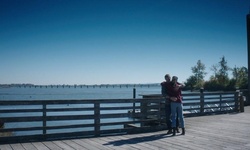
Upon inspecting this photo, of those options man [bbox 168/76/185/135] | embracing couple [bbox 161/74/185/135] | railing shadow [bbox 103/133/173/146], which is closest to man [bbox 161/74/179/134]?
embracing couple [bbox 161/74/185/135]

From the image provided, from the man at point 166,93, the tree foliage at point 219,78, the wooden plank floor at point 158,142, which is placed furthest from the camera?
the tree foliage at point 219,78

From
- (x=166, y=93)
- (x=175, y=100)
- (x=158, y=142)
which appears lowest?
(x=158, y=142)

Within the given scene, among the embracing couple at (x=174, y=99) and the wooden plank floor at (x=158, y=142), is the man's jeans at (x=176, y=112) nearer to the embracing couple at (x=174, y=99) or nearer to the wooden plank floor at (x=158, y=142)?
the embracing couple at (x=174, y=99)

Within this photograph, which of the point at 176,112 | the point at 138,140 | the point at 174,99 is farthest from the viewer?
the point at 176,112

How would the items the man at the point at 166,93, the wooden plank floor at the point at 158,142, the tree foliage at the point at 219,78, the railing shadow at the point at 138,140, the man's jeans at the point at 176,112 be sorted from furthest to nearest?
the tree foliage at the point at 219,78 < the man at the point at 166,93 < the man's jeans at the point at 176,112 < the railing shadow at the point at 138,140 < the wooden plank floor at the point at 158,142

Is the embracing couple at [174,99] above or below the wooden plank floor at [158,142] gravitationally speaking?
above

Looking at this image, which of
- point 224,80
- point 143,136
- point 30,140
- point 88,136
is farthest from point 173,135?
point 224,80

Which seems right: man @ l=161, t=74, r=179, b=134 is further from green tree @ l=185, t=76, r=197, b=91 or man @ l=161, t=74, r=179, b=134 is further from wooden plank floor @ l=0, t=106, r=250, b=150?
green tree @ l=185, t=76, r=197, b=91

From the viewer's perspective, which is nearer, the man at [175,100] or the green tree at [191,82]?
the man at [175,100]

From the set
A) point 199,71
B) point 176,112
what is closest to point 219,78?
point 199,71

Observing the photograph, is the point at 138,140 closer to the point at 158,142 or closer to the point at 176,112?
the point at 158,142

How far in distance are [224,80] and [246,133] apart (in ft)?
249

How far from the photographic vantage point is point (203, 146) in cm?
679

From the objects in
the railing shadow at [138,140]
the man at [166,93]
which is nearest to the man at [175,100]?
the man at [166,93]
